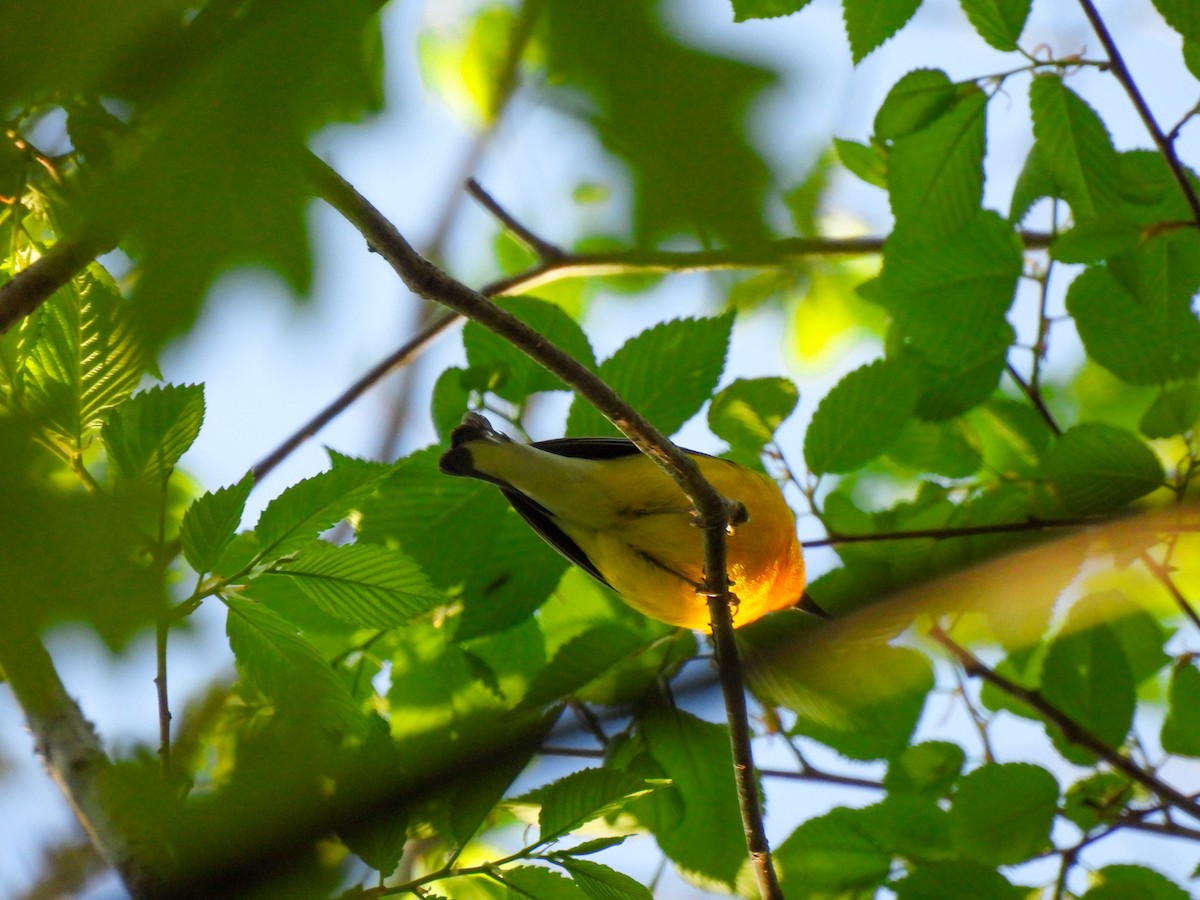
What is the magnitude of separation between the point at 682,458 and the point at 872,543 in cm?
108

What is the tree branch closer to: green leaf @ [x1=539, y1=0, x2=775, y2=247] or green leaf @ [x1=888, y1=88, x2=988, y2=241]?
green leaf @ [x1=539, y1=0, x2=775, y2=247]

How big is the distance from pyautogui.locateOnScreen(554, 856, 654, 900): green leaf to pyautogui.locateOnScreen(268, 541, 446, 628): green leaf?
61cm

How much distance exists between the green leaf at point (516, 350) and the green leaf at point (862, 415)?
2.39ft

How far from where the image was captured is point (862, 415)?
3104mm

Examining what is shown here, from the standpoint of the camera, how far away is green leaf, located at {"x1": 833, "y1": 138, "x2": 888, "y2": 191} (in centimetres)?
335

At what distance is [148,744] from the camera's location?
1.01 m

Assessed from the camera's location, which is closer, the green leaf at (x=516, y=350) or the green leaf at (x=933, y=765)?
the green leaf at (x=516, y=350)

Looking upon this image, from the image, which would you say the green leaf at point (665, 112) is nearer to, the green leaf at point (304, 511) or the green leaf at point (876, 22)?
the green leaf at point (304, 511)

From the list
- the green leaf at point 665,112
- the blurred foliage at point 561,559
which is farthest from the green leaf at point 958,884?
the green leaf at point 665,112

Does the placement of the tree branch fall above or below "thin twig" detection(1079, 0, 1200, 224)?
below

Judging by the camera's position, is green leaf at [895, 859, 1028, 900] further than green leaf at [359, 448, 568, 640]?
No

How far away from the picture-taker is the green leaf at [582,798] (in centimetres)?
211

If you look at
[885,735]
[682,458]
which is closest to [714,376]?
[682,458]

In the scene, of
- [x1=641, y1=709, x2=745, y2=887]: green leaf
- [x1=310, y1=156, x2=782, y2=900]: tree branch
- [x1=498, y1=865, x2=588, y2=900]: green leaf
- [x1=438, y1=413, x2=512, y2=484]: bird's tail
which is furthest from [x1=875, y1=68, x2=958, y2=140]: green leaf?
[x1=498, y1=865, x2=588, y2=900]: green leaf
